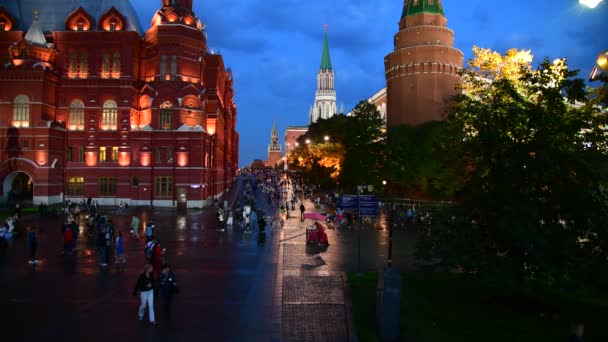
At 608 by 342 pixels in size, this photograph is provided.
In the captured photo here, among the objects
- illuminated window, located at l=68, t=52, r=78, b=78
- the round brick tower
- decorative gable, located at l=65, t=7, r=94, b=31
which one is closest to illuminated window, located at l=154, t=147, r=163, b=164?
illuminated window, located at l=68, t=52, r=78, b=78

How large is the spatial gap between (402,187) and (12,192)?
42.8 metres

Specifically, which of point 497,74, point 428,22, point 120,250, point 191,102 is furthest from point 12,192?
point 428,22

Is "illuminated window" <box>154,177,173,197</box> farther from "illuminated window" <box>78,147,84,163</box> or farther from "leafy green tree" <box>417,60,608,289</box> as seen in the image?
"leafy green tree" <box>417,60,608,289</box>

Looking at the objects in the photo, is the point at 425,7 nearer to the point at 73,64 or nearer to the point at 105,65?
the point at 105,65

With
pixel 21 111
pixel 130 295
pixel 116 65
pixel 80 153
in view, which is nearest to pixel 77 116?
pixel 80 153

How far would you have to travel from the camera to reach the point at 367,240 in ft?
90.6

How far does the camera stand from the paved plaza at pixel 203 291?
12.0 meters

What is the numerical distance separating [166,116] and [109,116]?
644 cm

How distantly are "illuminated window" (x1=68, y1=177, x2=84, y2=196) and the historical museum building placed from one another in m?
0.11

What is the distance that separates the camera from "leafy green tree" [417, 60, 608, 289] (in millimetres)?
13344

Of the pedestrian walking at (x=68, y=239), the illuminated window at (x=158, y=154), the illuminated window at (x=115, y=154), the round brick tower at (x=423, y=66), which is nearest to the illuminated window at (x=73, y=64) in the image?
the illuminated window at (x=115, y=154)

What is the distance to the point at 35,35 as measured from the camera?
50.3 meters

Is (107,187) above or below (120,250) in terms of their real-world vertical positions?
above

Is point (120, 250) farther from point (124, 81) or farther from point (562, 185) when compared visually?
point (124, 81)
